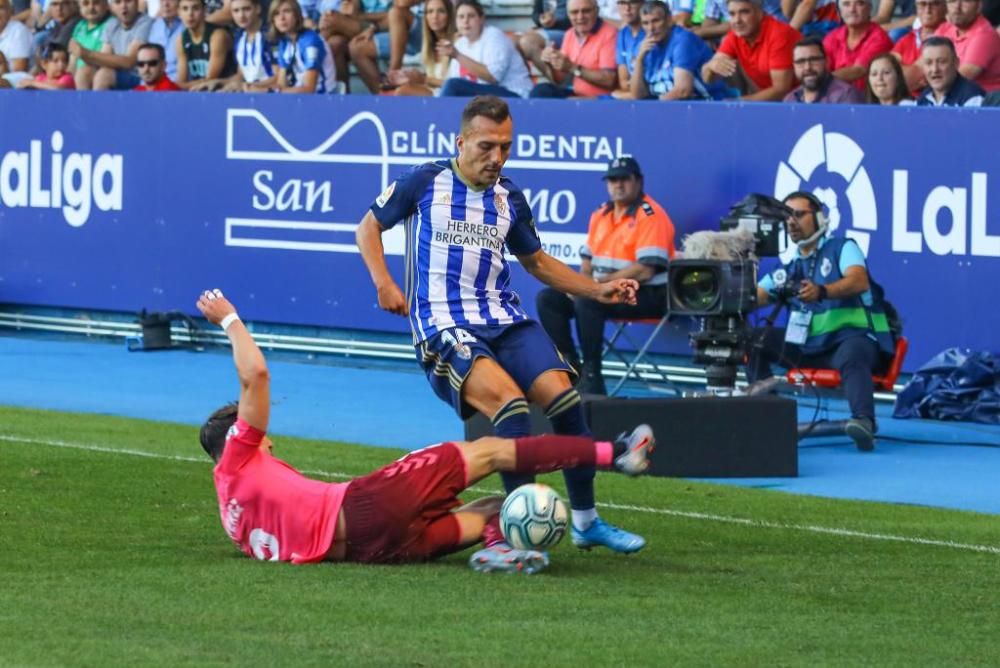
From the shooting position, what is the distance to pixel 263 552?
839cm

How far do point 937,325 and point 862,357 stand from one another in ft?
4.59

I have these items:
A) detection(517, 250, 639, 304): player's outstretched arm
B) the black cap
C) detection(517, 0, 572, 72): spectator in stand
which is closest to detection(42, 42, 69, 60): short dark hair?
detection(517, 0, 572, 72): spectator in stand

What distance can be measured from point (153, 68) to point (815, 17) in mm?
6940

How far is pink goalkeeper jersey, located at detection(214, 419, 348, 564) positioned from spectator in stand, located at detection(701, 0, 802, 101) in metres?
8.73

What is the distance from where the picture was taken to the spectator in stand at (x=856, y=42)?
15633 millimetres

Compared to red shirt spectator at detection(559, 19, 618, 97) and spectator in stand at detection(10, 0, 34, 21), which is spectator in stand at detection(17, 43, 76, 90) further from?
red shirt spectator at detection(559, 19, 618, 97)

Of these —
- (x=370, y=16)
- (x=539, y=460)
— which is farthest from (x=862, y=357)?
(x=370, y=16)

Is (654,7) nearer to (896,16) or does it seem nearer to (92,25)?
(896,16)

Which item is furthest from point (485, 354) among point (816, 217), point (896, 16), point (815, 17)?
point (896, 16)

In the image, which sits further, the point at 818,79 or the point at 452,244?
the point at 818,79

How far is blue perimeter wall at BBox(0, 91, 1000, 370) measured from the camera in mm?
14562

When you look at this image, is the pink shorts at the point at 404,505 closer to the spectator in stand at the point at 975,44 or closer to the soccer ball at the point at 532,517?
the soccer ball at the point at 532,517

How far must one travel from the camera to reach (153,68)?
20141mm

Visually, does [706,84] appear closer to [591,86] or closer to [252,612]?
[591,86]
